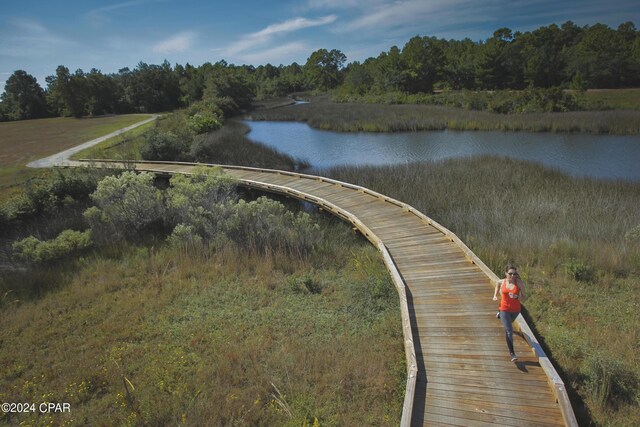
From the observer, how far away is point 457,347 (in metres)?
6.53

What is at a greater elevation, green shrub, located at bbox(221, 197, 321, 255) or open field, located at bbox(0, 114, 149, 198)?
open field, located at bbox(0, 114, 149, 198)

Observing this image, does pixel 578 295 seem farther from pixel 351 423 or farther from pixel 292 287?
pixel 292 287

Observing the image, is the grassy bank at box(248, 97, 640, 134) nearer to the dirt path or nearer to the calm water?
the calm water

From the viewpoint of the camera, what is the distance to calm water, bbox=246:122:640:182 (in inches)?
798

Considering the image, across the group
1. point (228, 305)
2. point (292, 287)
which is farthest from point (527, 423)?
point (228, 305)

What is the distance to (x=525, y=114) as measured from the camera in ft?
124

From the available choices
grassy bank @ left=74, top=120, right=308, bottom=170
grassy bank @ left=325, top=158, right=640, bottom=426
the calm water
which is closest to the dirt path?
grassy bank @ left=74, top=120, right=308, bottom=170

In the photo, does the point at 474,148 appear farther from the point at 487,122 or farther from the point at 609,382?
the point at 609,382

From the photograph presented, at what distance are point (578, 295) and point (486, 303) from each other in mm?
2847

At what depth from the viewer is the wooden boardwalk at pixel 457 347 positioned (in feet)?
17.0

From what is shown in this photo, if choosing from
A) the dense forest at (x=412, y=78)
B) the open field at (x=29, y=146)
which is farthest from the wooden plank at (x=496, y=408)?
the dense forest at (x=412, y=78)

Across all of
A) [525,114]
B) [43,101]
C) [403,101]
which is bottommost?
[525,114]
